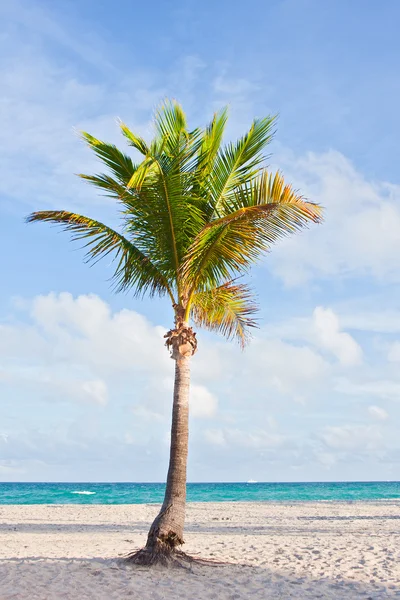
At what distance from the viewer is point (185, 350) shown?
379 inches

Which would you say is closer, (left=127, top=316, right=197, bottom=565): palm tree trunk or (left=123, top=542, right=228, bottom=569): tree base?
(left=123, top=542, right=228, bottom=569): tree base

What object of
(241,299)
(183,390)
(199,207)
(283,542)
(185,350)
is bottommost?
(283,542)

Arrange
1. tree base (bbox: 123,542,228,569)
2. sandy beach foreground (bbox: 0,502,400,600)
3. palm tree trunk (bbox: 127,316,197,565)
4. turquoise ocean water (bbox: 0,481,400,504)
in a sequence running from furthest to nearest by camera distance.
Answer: turquoise ocean water (bbox: 0,481,400,504), palm tree trunk (bbox: 127,316,197,565), tree base (bbox: 123,542,228,569), sandy beach foreground (bbox: 0,502,400,600)

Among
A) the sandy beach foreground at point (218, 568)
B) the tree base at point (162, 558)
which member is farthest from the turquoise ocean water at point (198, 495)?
the tree base at point (162, 558)

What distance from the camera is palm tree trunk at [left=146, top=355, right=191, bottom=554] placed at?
8.88m

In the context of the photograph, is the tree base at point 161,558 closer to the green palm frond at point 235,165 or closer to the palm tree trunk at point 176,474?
the palm tree trunk at point 176,474

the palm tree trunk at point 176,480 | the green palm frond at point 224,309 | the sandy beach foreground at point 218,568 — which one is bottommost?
the sandy beach foreground at point 218,568

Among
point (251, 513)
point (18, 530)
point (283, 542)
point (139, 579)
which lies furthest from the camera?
point (251, 513)

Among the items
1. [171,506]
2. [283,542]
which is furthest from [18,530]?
[171,506]

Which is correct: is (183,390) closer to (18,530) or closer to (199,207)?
(199,207)

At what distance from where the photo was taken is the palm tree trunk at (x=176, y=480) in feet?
29.1

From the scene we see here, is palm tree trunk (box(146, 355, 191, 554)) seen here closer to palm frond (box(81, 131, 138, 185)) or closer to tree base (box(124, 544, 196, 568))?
tree base (box(124, 544, 196, 568))

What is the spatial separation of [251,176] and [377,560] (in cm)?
669

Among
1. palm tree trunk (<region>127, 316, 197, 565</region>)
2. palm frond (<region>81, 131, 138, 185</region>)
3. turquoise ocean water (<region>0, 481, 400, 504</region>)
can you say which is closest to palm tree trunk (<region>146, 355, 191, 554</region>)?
palm tree trunk (<region>127, 316, 197, 565</region>)
